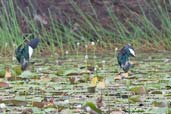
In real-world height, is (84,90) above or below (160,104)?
above

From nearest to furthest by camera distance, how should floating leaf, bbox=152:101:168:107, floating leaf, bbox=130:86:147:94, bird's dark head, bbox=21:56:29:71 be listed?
floating leaf, bbox=152:101:168:107 → floating leaf, bbox=130:86:147:94 → bird's dark head, bbox=21:56:29:71

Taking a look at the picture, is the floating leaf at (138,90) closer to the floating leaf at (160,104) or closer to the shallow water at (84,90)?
the shallow water at (84,90)

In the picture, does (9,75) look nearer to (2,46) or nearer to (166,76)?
(166,76)

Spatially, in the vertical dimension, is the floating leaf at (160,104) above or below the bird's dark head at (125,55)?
below

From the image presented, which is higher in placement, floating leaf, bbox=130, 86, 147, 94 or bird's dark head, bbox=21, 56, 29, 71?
bird's dark head, bbox=21, 56, 29, 71

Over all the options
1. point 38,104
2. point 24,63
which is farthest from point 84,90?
point 24,63

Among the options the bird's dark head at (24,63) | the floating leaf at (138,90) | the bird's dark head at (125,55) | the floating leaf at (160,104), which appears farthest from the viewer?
the bird's dark head at (24,63)

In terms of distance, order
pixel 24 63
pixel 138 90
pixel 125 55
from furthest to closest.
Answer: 1. pixel 24 63
2. pixel 125 55
3. pixel 138 90

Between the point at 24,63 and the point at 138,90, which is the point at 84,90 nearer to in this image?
the point at 138,90

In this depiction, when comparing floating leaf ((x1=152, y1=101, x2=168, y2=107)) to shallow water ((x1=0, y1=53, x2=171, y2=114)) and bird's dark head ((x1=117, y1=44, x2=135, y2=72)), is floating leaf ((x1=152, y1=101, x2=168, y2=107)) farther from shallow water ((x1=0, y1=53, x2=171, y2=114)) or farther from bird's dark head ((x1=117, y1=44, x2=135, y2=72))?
bird's dark head ((x1=117, y1=44, x2=135, y2=72))

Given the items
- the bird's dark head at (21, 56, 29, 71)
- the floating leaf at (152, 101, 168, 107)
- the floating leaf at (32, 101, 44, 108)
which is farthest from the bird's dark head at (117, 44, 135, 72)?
the floating leaf at (32, 101, 44, 108)

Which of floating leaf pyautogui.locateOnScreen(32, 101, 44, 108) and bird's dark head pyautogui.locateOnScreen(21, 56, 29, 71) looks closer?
floating leaf pyautogui.locateOnScreen(32, 101, 44, 108)

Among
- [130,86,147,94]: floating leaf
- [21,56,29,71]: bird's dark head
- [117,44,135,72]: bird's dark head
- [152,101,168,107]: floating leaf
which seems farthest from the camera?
[21,56,29,71]: bird's dark head

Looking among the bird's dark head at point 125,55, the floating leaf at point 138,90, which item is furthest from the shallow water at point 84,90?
the bird's dark head at point 125,55
